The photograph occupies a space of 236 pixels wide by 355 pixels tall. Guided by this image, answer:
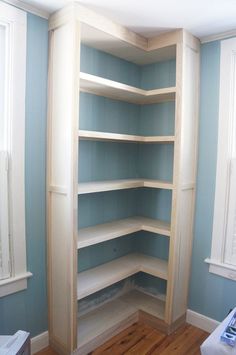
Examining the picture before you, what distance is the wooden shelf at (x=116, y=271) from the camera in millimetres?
2016

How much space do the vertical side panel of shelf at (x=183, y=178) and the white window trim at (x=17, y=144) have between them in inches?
43.6

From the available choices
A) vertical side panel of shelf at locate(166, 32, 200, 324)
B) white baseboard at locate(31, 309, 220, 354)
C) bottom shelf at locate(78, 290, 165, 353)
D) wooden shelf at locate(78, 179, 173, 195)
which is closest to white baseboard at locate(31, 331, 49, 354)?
white baseboard at locate(31, 309, 220, 354)

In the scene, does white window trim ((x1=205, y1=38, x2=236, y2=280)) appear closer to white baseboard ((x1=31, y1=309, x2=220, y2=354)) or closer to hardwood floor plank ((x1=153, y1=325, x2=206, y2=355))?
white baseboard ((x1=31, y1=309, x2=220, y2=354))

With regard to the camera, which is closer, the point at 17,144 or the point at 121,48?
the point at 17,144

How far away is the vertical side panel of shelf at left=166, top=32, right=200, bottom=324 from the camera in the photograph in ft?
6.84

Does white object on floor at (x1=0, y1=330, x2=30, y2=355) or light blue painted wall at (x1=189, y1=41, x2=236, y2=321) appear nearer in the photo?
white object on floor at (x1=0, y1=330, x2=30, y2=355)

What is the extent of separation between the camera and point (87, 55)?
217cm

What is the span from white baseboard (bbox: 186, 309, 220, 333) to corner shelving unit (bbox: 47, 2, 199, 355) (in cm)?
10

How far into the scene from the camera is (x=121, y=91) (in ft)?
7.05

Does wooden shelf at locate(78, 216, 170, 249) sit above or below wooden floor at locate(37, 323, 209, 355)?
above

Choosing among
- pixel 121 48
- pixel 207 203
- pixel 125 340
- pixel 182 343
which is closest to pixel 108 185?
pixel 207 203

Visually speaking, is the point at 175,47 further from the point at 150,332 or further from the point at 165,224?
the point at 150,332

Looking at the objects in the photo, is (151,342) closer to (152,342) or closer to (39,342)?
(152,342)

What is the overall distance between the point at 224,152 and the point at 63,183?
1.26 m
